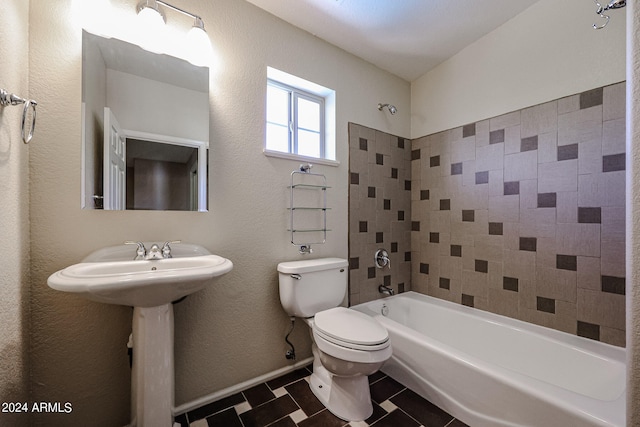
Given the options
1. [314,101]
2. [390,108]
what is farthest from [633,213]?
[314,101]

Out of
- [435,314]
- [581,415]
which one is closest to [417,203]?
[435,314]

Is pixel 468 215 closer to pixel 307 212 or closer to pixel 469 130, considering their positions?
pixel 469 130

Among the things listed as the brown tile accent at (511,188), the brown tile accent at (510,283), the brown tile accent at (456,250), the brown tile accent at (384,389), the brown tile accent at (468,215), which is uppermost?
the brown tile accent at (511,188)

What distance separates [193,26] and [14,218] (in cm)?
118

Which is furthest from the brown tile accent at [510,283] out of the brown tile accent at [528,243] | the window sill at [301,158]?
the window sill at [301,158]

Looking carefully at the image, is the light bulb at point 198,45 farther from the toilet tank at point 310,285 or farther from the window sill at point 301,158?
the toilet tank at point 310,285

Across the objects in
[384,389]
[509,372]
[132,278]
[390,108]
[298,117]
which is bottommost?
[384,389]

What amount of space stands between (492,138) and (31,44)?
2.57m

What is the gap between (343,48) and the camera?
1943mm

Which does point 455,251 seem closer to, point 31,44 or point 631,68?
point 631,68

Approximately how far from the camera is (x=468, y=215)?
6.41 ft

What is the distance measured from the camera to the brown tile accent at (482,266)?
6.06 ft

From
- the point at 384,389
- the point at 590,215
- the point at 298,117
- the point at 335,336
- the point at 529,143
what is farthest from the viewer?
the point at 298,117

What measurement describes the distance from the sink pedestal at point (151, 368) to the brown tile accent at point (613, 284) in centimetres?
221
